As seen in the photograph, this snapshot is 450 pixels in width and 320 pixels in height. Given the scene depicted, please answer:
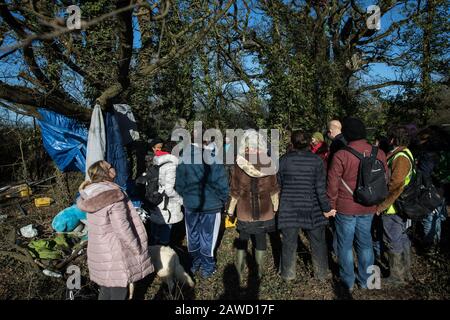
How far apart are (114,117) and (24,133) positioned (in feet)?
12.7

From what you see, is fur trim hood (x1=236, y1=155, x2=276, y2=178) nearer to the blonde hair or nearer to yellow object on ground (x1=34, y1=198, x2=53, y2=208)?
the blonde hair

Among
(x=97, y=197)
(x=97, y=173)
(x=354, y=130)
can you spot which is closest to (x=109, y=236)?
(x=97, y=197)

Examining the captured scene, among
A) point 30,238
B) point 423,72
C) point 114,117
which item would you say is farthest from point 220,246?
point 423,72

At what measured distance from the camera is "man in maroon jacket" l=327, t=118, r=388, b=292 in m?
3.19

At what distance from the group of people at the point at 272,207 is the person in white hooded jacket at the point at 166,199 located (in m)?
0.02

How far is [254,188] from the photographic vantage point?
3615 millimetres

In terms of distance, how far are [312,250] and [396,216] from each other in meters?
1.02

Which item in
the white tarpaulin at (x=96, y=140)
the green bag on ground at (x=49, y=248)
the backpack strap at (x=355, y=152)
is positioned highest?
the white tarpaulin at (x=96, y=140)

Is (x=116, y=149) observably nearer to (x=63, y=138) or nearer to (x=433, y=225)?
(x=63, y=138)

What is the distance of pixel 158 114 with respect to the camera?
26.0 feet

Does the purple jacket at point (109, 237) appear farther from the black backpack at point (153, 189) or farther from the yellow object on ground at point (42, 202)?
the yellow object on ground at point (42, 202)

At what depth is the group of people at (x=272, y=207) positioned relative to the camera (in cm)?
276

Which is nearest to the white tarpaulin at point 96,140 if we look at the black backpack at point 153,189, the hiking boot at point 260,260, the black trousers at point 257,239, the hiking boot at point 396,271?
the black backpack at point 153,189
